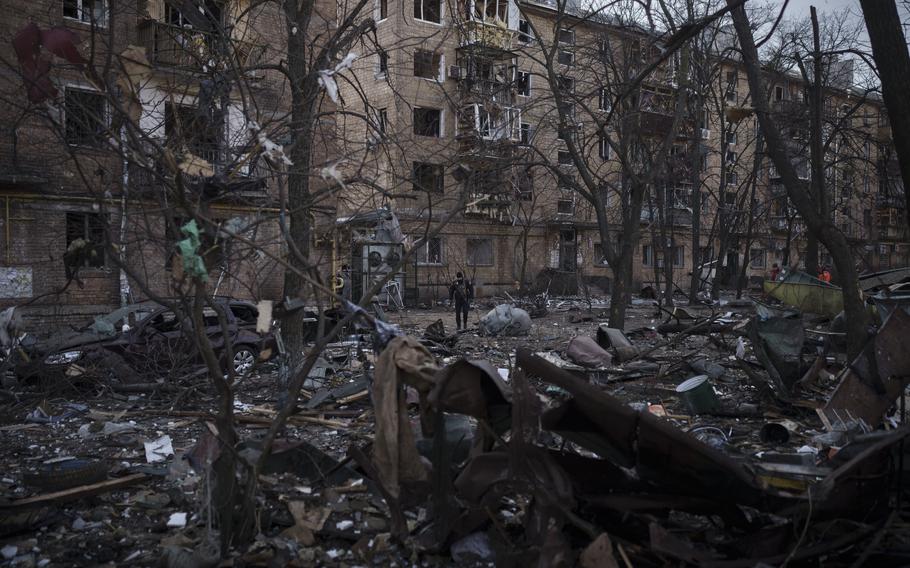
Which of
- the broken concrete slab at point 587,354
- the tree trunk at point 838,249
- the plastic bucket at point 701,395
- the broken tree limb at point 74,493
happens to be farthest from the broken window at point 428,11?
the broken tree limb at point 74,493

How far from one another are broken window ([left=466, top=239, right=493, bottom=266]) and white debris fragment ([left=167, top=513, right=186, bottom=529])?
28.2 meters

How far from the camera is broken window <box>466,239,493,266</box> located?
109 ft

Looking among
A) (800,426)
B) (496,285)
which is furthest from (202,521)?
(496,285)

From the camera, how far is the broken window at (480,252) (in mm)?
33156

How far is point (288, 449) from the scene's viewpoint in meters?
Answer: 5.42

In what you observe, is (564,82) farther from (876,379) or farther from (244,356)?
(876,379)

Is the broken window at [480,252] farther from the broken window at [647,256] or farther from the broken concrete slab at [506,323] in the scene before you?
the broken concrete slab at [506,323]

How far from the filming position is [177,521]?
4.77 m

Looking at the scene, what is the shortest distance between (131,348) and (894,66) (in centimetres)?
989

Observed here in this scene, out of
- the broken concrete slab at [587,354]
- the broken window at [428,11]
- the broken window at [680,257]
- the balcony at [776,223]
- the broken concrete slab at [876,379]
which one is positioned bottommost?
the broken concrete slab at [587,354]

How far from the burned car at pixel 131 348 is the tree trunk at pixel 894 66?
23.0 ft

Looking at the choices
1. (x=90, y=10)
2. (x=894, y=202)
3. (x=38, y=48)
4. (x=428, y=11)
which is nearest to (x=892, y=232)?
(x=894, y=202)

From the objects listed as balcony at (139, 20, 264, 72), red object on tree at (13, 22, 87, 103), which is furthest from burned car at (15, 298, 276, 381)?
red object on tree at (13, 22, 87, 103)

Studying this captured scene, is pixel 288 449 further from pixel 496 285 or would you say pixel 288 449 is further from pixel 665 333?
pixel 496 285
